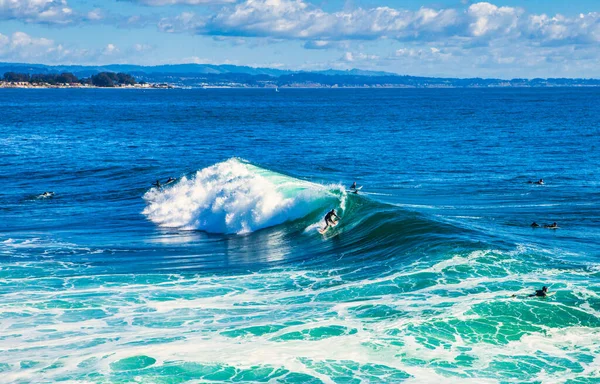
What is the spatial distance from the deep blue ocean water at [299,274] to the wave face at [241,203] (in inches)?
4.4

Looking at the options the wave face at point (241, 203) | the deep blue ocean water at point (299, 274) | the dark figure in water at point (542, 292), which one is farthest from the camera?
the wave face at point (241, 203)

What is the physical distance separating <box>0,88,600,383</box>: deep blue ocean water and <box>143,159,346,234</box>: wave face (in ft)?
Answer: 0.37

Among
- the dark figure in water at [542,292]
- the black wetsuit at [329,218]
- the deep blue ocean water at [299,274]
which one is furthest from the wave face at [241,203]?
the dark figure in water at [542,292]

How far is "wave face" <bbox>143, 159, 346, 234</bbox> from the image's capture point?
114ft

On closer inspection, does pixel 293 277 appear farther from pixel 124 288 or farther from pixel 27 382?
pixel 27 382

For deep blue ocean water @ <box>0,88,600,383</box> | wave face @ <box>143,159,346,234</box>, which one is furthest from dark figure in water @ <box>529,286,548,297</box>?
wave face @ <box>143,159,346,234</box>

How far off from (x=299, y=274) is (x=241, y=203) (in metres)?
11.5

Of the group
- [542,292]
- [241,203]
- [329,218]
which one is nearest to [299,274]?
[329,218]

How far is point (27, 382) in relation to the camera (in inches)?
616

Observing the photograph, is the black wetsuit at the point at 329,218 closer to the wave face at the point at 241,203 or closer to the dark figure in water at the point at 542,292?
the wave face at the point at 241,203

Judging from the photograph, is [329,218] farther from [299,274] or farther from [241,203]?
[299,274]

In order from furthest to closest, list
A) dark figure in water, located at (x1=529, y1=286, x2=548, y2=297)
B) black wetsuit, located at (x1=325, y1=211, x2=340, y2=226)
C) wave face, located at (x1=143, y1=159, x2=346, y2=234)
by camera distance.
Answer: wave face, located at (x1=143, y1=159, x2=346, y2=234) < black wetsuit, located at (x1=325, y1=211, x2=340, y2=226) < dark figure in water, located at (x1=529, y1=286, x2=548, y2=297)

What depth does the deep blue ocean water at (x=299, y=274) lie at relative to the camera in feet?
55.1

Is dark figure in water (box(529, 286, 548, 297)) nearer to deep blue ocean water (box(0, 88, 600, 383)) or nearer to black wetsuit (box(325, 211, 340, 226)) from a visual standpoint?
deep blue ocean water (box(0, 88, 600, 383))
